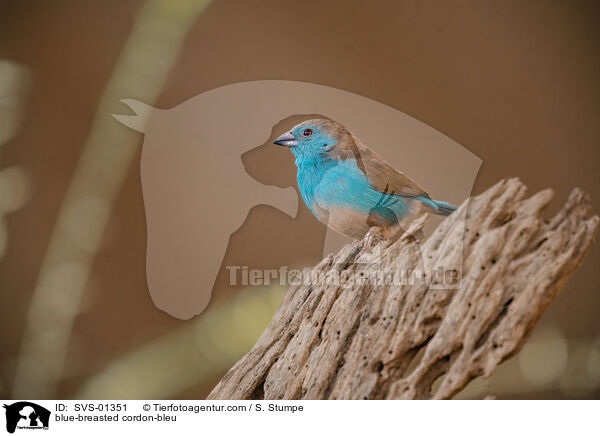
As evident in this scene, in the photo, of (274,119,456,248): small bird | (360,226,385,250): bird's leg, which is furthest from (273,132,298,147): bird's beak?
(360,226,385,250): bird's leg

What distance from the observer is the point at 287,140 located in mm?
1823

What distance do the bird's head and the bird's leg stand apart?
0.33 m

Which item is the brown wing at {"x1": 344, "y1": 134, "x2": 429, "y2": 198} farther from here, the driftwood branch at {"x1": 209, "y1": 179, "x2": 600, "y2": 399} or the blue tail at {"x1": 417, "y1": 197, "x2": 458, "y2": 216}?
the driftwood branch at {"x1": 209, "y1": 179, "x2": 600, "y2": 399}

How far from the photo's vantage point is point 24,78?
199 centimetres

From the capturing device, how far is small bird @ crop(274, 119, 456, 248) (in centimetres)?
171

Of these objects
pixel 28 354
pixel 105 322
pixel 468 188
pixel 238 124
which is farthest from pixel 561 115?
pixel 28 354

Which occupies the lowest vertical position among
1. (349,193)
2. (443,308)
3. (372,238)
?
(443,308)

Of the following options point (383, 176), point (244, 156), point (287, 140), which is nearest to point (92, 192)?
point (244, 156)

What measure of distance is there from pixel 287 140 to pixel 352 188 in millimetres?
318

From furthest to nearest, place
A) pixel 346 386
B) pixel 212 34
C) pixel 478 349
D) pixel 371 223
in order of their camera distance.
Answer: pixel 212 34, pixel 371 223, pixel 346 386, pixel 478 349

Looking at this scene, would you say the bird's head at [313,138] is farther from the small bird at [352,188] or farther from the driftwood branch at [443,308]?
the driftwood branch at [443,308]

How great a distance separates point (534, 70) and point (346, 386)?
1.44m

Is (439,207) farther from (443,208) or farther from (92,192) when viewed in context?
(92,192)

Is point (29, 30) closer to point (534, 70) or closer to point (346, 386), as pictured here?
point (346, 386)
